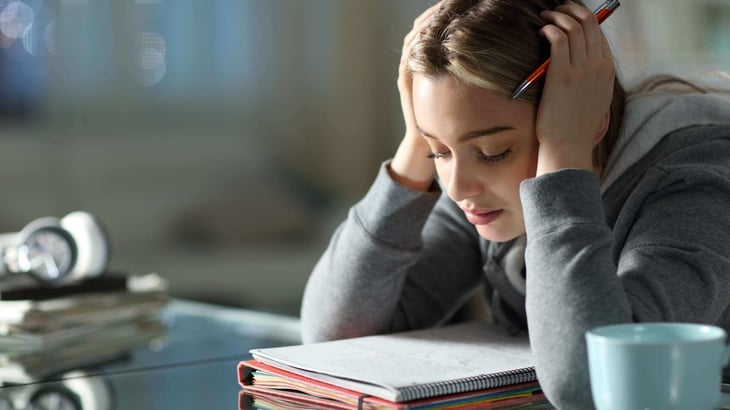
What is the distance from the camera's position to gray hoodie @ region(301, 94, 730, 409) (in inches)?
32.1

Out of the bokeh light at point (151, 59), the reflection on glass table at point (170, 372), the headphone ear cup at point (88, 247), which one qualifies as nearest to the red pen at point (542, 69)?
the reflection on glass table at point (170, 372)

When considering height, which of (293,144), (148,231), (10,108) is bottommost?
(148,231)

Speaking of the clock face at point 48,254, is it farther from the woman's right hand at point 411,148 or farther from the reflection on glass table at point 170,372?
the woman's right hand at point 411,148

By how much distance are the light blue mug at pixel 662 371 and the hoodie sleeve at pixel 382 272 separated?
0.50 metres

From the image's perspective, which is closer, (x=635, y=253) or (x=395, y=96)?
(x=635, y=253)

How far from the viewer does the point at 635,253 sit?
0.89 m

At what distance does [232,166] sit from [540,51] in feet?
12.3

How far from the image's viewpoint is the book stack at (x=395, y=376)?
81 cm

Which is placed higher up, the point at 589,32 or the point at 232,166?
the point at 589,32

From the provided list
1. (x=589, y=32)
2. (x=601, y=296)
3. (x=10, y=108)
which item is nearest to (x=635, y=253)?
(x=601, y=296)

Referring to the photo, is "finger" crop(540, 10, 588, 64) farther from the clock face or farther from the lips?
the clock face

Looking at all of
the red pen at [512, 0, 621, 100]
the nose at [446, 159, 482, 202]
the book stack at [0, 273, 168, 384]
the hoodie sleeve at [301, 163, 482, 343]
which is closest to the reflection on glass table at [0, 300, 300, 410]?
the book stack at [0, 273, 168, 384]

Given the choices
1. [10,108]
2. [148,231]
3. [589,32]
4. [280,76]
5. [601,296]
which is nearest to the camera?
[601,296]

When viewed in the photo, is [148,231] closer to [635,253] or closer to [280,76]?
[280,76]
